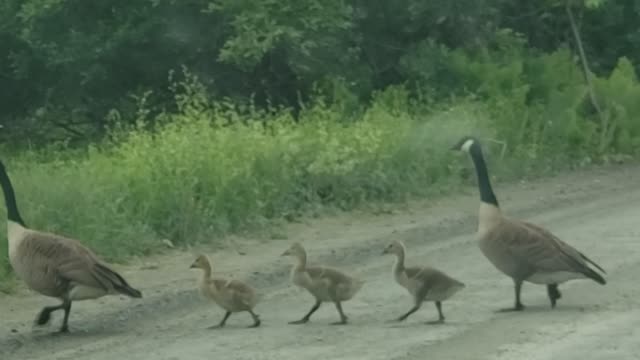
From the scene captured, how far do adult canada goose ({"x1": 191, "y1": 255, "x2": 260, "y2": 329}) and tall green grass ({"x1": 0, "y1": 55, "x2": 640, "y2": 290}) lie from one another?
2.74m

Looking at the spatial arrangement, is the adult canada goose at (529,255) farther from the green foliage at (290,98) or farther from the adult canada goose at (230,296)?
the green foliage at (290,98)

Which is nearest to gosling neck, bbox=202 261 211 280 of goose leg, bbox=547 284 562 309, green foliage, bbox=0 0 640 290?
goose leg, bbox=547 284 562 309

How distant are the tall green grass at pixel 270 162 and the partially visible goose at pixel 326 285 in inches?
129

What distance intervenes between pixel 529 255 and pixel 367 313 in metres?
1.38

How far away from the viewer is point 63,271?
41.4 ft

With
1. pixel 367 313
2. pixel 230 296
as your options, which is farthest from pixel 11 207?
pixel 367 313

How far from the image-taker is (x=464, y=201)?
22.2 meters

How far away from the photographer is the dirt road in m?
11.7

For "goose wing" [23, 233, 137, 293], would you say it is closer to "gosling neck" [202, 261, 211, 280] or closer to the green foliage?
"gosling neck" [202, 261, 211, 280]

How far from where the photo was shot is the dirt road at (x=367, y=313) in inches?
460

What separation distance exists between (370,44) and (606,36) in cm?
661

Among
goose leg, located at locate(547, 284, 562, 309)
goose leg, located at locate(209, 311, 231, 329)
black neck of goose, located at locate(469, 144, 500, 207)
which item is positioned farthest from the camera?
black neck of goose, located at locate(469, 144, 500, 207)

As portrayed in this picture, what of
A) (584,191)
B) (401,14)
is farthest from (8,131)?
(584,191)

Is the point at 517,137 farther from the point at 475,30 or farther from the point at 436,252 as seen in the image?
the point at 436,252
